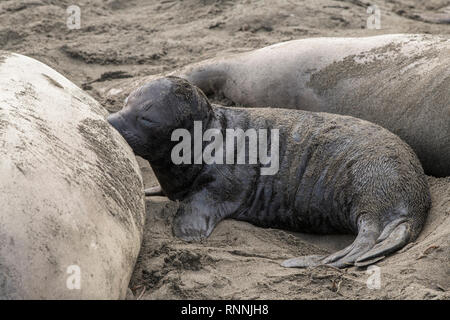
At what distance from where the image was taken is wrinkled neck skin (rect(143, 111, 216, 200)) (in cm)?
450

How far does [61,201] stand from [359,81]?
2902 millimetres

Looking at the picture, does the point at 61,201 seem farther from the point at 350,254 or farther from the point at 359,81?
the point at 359,81

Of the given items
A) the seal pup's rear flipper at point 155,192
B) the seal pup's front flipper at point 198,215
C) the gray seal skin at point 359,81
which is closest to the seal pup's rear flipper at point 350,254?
the seal pup's front flipper at point 198,215

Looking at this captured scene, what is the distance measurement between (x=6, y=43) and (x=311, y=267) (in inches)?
159

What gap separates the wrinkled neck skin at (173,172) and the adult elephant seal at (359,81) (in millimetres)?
1114

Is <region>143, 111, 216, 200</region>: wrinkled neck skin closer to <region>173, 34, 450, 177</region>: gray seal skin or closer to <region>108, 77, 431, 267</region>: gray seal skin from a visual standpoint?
<region>108, 77, 431, 267</region>: gray seal skin

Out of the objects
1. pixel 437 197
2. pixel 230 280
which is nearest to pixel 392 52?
pixel 437 197

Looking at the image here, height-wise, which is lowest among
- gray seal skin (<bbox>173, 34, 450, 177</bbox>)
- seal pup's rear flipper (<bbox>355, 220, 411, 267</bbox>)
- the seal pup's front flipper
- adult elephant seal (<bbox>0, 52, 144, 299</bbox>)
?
the seal pup's front flipper

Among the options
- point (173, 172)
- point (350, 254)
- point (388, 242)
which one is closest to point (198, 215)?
point (173, 172)

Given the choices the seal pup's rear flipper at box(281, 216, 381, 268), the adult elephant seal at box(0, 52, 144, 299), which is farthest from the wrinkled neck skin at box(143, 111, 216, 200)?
the seal pup's rear flipper at box(281, 216, 381, 268)

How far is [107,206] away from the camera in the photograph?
3.17 m

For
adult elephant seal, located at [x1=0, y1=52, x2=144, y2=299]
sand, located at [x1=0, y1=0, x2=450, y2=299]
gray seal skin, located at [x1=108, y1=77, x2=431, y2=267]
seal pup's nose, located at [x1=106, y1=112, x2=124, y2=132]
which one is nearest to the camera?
adult elephant seal, located at [x1=0, y1=52, x2=144, y2=299]

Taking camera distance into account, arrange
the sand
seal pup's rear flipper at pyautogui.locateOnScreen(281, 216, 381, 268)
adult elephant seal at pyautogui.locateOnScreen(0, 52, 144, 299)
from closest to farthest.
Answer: adult elephant seal at pyautogui.locateOnScreen(0, 52, 144, 299), the sand, seal pup's rear flipper at pyautogui.locateOnScreen(281, 216, 381, 268)

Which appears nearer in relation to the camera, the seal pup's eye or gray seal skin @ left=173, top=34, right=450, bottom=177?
the seal pup's eye
